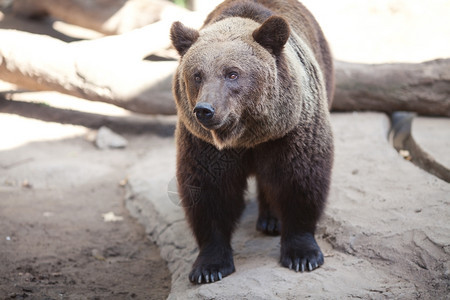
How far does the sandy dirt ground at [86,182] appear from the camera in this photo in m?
5.20

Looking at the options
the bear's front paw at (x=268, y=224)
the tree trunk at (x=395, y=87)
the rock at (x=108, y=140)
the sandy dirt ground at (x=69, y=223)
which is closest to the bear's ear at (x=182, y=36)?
the bear's front paw at (x=268, y=224)

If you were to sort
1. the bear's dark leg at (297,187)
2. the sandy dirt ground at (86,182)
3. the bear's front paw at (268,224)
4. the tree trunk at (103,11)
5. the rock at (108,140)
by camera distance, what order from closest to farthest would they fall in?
the bear's dark leg at (297,187) < the sandy dirt ground at (86,182) < the bear's front paw at (268,224) < the rock at (108,140) < the tree trunk at (103,11)

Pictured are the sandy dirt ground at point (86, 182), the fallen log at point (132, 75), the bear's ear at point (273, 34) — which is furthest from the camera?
the fallen log at point (132, 75)

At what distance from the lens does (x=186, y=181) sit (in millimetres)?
4574

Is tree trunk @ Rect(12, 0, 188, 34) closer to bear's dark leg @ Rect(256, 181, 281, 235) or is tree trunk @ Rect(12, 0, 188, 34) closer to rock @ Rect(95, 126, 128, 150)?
rock @ Rect(95, 126, 128, 150)

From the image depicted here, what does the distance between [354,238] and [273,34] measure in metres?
1.94

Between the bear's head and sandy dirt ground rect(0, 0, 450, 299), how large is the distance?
1930 millimetres

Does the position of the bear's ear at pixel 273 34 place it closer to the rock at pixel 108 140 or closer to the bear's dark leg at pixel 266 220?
the bear's dark leg at pixel 266 220

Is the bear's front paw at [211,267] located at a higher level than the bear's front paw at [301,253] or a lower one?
lower

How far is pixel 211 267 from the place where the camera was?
4566 mm

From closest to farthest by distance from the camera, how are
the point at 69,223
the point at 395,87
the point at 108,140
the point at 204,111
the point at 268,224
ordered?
the point at 204,111, the point at 268,224, the point at 69,223, the point at 395,87, the point at 108,140

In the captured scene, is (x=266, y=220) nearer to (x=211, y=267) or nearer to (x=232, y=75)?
(x=211, y=267)

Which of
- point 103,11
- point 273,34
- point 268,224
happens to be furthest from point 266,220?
point 103,11

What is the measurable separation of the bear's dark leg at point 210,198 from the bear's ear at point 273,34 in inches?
36.0
